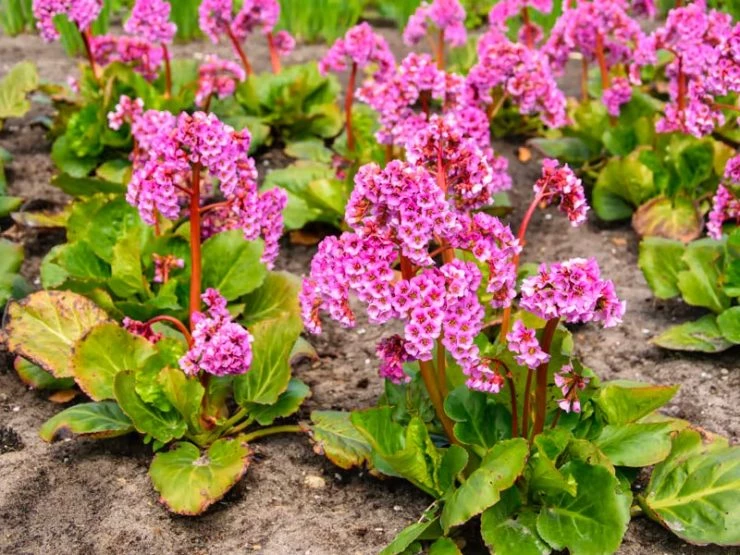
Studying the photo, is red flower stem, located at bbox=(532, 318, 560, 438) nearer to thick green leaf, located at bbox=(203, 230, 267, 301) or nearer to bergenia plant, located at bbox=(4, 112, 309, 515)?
bergenia plant, located at bbox=(4, 112, 309, 515)

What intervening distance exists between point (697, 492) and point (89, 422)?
70.1 inches

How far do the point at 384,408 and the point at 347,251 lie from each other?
1.87 ft

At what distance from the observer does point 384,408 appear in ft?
10.0

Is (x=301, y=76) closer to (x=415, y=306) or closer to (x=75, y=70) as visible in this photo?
(x=75, y=70)

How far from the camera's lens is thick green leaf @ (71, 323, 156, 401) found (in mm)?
3438

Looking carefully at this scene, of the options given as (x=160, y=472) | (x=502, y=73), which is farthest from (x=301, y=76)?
(x=160, y=472)

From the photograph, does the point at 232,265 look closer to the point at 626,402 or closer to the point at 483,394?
the point at 483,394

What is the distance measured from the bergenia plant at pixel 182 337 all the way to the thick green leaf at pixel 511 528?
735 mm

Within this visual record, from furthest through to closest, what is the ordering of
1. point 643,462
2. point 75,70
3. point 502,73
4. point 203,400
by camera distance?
point 75,70 < point 502,73 < point 203,400 < point 643,462

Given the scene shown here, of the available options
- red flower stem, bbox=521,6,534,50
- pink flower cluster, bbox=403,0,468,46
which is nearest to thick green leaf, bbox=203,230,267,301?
pink flower cluster, bbox=403,0,468,46

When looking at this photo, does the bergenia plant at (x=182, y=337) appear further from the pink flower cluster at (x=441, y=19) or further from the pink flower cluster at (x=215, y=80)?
the pink flower cluster at (x=441, y=19)

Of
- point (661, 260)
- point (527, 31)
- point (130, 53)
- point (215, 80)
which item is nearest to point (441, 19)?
point (527, 31)

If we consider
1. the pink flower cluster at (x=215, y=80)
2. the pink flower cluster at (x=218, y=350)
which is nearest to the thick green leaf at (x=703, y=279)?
the pink flower cluster at (x=218, y=350)

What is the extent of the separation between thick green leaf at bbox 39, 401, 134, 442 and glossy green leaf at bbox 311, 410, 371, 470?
59 cm
